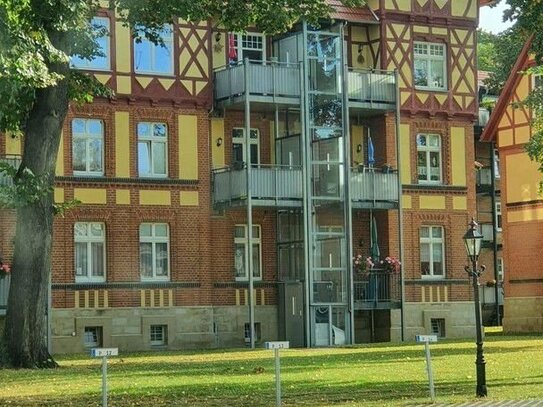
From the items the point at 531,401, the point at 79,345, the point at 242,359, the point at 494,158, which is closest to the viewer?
the point at 531,401

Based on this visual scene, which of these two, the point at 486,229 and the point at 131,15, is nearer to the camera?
the point at 131,15

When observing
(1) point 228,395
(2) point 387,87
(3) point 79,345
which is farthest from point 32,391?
(2) point 387,87

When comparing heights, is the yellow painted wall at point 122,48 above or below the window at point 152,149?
above

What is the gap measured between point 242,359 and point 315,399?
39.8 feet

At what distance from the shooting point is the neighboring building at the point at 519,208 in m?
54.1

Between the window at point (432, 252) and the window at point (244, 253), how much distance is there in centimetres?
559

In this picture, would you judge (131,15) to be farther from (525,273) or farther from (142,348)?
(525,273)

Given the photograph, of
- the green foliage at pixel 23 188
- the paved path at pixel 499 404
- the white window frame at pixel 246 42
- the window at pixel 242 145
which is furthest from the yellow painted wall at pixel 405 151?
the paved path at pixel 499 404

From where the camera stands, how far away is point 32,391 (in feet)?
80.1

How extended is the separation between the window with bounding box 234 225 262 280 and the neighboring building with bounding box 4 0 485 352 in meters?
0.04

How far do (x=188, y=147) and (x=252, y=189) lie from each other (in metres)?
2.53

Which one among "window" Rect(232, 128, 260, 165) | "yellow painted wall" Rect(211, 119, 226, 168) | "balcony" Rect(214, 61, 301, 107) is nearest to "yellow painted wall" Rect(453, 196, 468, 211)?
"window" Rect(232, 128, 260, 165)

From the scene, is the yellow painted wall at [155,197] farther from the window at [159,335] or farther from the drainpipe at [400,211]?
the drainpipe at [400,211]

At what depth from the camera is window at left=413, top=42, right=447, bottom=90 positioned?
4747 cm
